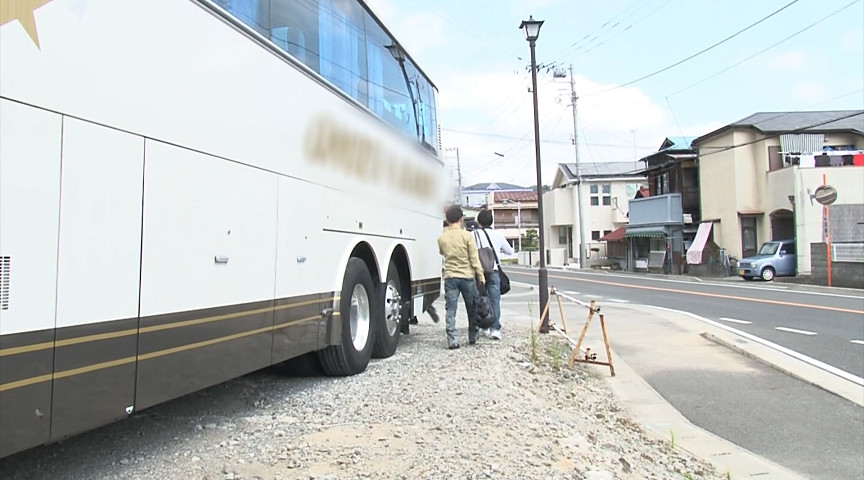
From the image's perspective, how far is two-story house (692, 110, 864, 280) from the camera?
2816cm

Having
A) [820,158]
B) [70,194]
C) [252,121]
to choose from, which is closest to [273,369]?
[252,121]

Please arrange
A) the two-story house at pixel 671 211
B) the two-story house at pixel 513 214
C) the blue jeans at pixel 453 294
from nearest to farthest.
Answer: the blue jeans at pixel 453 294
the two-story house at pixel 671 211
the two-story house at pixel 513 214

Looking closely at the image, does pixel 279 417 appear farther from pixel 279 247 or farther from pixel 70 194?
pixel 70 194

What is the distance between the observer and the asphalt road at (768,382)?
586cm

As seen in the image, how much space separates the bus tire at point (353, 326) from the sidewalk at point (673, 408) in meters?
2.91

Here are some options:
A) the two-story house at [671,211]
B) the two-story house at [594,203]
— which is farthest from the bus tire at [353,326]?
the two-story house at [594,203]

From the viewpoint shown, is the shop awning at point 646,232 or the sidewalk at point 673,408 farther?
the shop awning at point 646,232

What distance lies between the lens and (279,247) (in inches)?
175

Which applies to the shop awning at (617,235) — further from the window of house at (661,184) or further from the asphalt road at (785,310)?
the asphalt road at (785,310)

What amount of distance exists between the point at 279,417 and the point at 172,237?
6.09ft

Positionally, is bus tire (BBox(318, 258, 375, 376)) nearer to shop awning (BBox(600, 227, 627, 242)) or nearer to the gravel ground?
the gravel ground

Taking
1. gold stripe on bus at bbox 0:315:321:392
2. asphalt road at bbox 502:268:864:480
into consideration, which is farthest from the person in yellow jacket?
gold stripe on bus at bbox 0:315:321:392

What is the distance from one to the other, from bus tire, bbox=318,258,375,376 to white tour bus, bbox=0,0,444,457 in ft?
0.13

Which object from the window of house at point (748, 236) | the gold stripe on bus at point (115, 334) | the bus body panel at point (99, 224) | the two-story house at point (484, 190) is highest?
the two-story house at point (484, 190)
